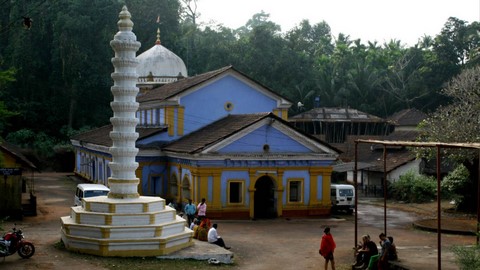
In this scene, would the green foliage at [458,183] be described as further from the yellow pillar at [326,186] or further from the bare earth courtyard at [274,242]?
the yellow pillar at [326,186]

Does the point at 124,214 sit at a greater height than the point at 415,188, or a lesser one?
lesser

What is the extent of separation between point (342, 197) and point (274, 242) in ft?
31.0

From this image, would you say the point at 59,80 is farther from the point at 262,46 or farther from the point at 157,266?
the point at 157,266

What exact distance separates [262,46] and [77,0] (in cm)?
1955

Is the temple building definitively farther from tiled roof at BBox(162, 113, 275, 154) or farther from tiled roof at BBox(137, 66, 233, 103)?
tiled roof at BBox(137, 66, 233, 103)

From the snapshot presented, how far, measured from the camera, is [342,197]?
3316cm

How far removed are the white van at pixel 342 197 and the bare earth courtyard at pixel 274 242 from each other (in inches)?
31.0

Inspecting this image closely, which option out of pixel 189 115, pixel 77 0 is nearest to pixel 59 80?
pixel 77 0

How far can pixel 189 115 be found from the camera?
35.1 m

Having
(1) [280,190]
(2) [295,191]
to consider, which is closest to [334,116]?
(2) [295,191]

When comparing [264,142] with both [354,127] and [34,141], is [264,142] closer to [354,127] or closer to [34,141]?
[34,141]

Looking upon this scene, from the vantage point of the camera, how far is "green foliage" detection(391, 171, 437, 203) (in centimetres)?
3878

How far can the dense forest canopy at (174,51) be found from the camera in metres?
59.3

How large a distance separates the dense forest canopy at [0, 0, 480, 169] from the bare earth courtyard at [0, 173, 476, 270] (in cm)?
2568
